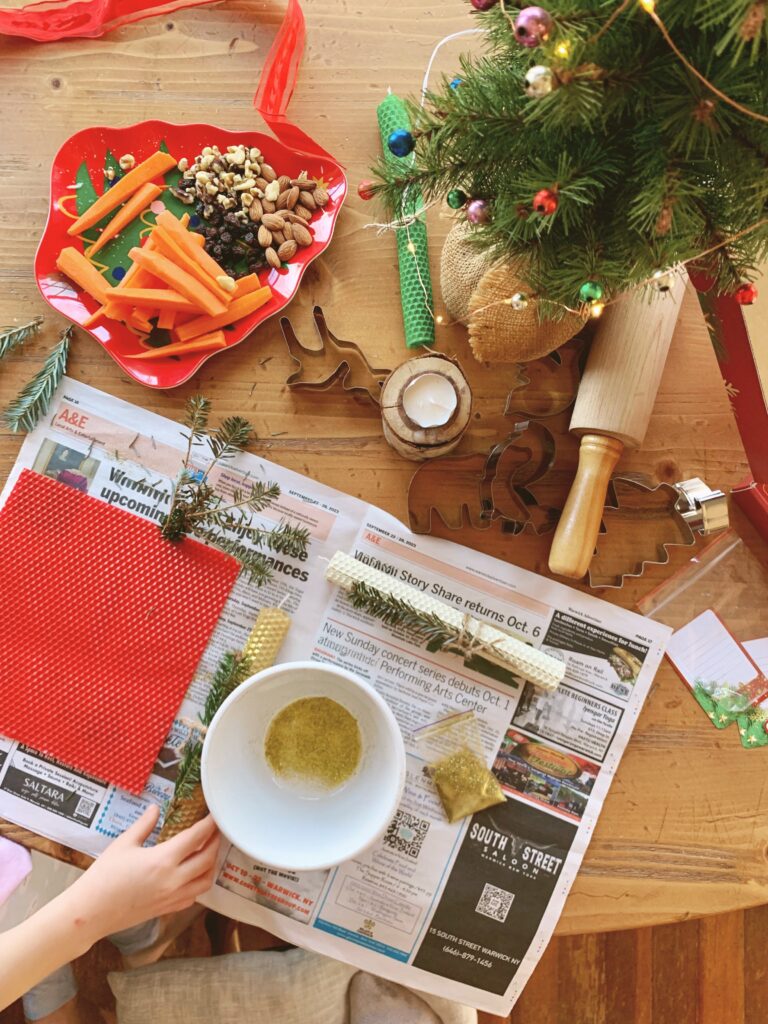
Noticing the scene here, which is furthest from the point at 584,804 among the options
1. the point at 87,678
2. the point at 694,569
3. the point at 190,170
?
the point at 190,170

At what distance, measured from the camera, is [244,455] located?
2.67 feet

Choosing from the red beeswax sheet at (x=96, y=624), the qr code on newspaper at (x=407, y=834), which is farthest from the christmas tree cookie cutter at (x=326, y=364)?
the qr code on newspaper at (x=407, y=834)

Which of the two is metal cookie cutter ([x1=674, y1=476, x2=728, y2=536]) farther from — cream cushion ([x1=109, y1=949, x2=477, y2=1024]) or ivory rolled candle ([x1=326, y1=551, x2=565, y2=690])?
cream cushion ([x1=109, y1=949, x2=477, y2=1024])

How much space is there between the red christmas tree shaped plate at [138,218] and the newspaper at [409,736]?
0.06 meters

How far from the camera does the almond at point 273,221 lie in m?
0.80

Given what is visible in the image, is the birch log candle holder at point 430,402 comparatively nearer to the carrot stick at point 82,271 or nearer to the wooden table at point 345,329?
the wooden table at point 345,329

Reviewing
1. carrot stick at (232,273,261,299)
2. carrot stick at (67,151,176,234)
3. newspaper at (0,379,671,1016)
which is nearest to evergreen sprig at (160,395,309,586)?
newspaper at (0,379,671,1016)

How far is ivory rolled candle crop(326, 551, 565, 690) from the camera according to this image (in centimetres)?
78

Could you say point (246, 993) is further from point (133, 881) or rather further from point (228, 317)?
point (228, 317)

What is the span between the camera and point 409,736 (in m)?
0.80

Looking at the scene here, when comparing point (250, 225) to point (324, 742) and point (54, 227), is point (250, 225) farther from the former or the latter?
point (324, 742)

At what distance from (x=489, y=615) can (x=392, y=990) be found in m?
0.48

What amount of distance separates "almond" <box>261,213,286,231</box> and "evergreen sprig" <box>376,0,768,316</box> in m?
0.22

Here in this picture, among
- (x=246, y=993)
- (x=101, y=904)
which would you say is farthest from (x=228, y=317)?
(x=246, y=993)
